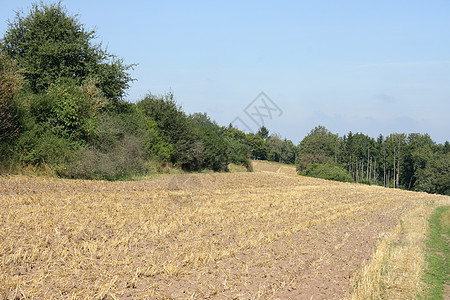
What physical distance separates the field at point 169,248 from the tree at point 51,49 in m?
11.5

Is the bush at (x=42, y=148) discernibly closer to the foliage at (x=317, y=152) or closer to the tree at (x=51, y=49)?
the tree at (x=51, y=49)

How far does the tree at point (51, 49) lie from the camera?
22641mm

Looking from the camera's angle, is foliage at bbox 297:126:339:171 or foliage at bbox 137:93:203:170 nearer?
foliage at bbox 137:93:203:170

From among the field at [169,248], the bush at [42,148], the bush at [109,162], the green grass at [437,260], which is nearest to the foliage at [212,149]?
the bush at [109,162]

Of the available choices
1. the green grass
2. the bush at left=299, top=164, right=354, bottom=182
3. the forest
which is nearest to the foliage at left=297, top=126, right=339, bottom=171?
the bush at left=299, top=164, right=354, bottom=182

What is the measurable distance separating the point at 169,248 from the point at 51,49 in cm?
1990

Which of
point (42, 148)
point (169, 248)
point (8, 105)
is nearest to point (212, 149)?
point (42, 148)

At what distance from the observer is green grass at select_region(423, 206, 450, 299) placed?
716 centimetres

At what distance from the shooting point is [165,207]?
12766 mm

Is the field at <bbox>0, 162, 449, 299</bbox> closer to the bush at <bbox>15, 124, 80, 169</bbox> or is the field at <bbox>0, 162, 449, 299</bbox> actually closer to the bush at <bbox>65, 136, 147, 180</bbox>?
the bush at <bbox>15, 124, 80, 169</bbox>

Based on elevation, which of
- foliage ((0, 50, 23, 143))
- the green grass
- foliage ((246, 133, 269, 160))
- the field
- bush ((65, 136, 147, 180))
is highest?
foliage ((246, 133, 269, 160))

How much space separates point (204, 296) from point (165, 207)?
7701mm

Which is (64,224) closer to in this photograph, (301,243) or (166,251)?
(166,251)

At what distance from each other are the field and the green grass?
1.30m
